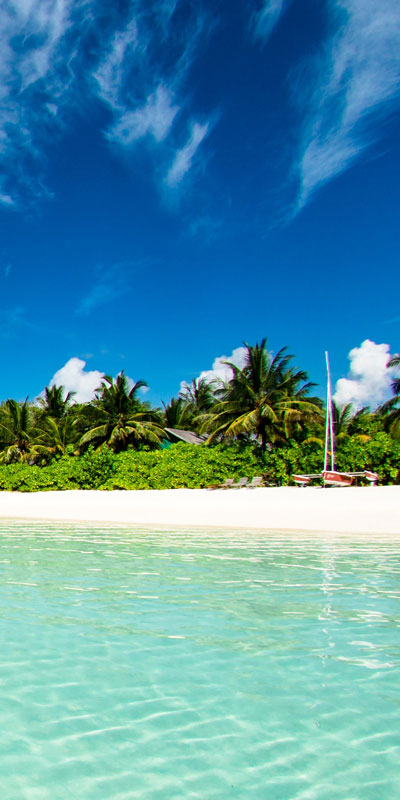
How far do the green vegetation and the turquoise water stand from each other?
17161mm

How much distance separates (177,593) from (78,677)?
2573mm

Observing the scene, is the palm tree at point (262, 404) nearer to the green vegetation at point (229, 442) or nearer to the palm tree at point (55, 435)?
the green vegetation at point (229, 442)

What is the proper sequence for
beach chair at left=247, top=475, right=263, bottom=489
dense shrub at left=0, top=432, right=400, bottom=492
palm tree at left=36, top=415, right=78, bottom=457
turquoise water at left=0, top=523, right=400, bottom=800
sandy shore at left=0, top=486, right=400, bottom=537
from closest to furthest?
1. turquoise water at left=0, top=523, right=400, bottom=800
2. sandy shore at left=0, top=486, right=400, bottom=537
3. dense shrub at left=0, top=432, right=400, bottom=492
4. beach chair at left=247, top=475, right=263, bottom=489
5. palm tree at left=36, top=415, right=78, bottom=457

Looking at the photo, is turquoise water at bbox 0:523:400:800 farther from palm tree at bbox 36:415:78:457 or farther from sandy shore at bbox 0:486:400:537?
palm tree at bbox 36:415:78:457

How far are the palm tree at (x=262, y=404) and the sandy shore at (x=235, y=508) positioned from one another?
4334 millimetres

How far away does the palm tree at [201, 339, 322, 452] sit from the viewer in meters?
26.2

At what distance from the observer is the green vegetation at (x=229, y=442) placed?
80.6 ft

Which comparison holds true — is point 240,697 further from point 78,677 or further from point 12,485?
point 12,485

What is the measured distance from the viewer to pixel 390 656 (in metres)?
4.29

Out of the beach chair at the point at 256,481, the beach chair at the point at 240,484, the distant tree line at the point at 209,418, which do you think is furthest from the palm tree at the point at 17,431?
the beach chair at the point at 256,481

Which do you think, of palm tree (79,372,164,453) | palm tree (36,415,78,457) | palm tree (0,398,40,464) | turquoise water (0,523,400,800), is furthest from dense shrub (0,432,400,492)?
turquoise water (0,523,400,800)

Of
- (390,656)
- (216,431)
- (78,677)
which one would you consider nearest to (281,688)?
(390,656)

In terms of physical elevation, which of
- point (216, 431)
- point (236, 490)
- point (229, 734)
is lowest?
point (229, 734)

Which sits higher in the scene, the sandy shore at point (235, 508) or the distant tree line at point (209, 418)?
the distant tree line at point (209, 418)
